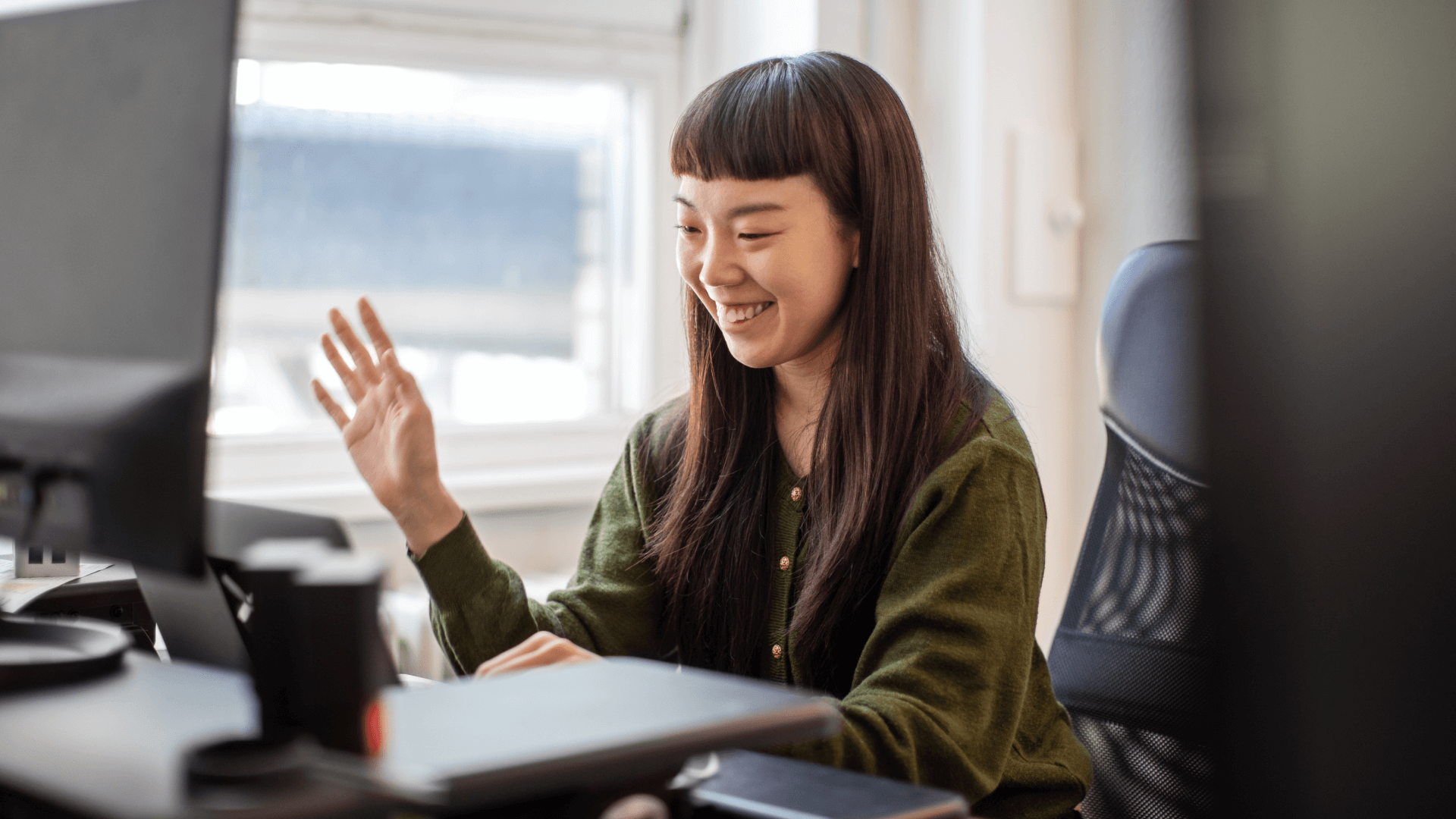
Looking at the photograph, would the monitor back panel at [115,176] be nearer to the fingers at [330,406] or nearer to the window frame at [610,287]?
the fingers at [330,406]

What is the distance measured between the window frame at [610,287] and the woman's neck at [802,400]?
2.27ft

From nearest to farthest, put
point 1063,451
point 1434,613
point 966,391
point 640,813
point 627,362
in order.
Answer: point 1434,613, point 640,813, point 966,391, point 1063,451, point 627,362

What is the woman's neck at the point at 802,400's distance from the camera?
3.86 feet

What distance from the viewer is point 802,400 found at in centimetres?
121

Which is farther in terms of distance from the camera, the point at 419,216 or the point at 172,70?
the point at 419,216

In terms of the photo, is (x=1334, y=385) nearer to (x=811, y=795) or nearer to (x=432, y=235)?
(x=811, y=795)

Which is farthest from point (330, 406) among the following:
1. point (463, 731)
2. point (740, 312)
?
point (463, 731)

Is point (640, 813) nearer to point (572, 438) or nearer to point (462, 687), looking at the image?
point (462, 687)

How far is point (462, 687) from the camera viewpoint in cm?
55

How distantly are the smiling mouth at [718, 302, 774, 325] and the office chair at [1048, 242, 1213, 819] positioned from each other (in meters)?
0.33

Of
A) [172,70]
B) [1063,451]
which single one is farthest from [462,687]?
[1063,451]

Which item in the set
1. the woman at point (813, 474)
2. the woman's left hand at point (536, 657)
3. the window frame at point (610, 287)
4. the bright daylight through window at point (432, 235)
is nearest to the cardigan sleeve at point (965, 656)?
the woman at point (813, 474)

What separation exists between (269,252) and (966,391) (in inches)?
52.8

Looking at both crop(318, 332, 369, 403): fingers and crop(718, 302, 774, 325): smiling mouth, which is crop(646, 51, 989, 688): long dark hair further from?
crop(318, 332, 369, 403): fingers
